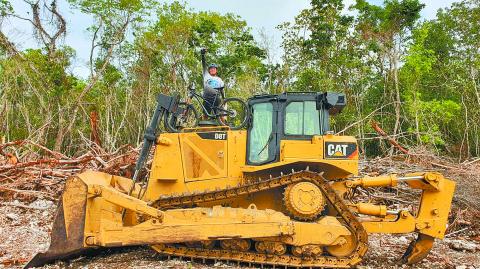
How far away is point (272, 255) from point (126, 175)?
570 centimetres

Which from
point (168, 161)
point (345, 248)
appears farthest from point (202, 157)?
point (345, 248)

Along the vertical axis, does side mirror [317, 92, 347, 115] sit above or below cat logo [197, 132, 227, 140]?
above

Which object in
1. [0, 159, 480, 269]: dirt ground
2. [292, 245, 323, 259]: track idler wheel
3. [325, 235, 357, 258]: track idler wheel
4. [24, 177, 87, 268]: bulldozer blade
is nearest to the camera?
[24, 177, 87, 268]: bulldozer blade

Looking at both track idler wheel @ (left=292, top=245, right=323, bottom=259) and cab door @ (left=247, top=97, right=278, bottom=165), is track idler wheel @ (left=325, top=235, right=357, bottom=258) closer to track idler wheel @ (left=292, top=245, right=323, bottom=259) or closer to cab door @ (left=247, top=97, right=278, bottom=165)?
track idler wheel @ (left=292, top=245, right=323, bottom=259)

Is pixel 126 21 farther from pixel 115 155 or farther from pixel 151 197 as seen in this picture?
pixel 151 197

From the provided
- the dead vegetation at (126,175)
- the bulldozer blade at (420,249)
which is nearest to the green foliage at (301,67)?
the dead vegetation at (126,175)

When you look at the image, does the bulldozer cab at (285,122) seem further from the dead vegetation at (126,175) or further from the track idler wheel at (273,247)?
the dead vegetation at (126,175)

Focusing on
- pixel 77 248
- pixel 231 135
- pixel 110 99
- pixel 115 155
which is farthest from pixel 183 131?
pixel 110 99

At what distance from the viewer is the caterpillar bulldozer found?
6922 mm

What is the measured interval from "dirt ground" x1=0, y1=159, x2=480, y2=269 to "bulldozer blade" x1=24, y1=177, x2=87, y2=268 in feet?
1.16

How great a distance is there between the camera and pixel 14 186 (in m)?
11.8

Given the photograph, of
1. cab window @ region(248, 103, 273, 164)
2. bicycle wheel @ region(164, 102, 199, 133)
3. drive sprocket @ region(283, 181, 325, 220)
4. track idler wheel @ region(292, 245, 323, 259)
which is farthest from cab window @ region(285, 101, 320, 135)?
track idler wheel @ region(292, 245, 323, 259)

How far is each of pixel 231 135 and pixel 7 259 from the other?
12.6ft

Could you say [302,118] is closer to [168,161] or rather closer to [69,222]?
[168,161]
